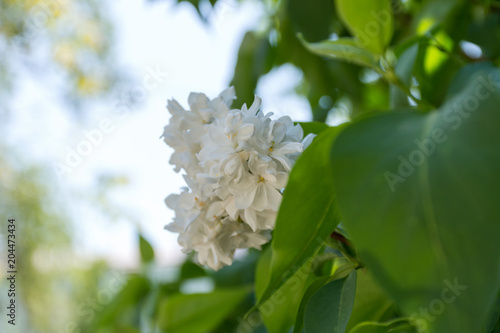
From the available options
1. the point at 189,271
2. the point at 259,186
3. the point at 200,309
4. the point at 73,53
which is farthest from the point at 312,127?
the point at 73,53

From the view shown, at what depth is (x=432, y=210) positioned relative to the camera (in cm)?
13

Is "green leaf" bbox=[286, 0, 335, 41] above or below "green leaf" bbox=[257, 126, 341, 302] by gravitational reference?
below

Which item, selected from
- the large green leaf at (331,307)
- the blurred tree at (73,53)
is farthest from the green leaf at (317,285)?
the blurred tree at (73,53)

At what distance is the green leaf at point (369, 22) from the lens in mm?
348

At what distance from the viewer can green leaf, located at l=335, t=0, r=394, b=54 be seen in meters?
0.35

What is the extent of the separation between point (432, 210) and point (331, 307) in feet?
0.32

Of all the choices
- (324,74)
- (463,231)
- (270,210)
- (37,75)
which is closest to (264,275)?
(270,210)

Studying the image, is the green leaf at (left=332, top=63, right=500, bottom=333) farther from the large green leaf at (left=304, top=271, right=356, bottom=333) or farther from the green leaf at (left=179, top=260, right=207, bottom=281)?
the green leaf at (left=179, top=260, right=207, bottom=281)

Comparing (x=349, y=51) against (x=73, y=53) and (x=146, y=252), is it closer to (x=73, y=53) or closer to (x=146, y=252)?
(x=146, y=252)

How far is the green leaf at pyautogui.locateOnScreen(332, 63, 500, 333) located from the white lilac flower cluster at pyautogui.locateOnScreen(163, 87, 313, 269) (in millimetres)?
81

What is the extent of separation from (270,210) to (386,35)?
0.63ft

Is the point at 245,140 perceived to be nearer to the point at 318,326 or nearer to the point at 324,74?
the point at 318,326

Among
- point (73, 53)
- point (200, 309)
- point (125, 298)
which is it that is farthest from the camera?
point (73, 53)

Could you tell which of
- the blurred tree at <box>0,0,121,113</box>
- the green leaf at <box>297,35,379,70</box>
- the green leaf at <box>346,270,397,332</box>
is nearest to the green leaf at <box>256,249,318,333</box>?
the green leaf at <box>346,270,397,332</box>
